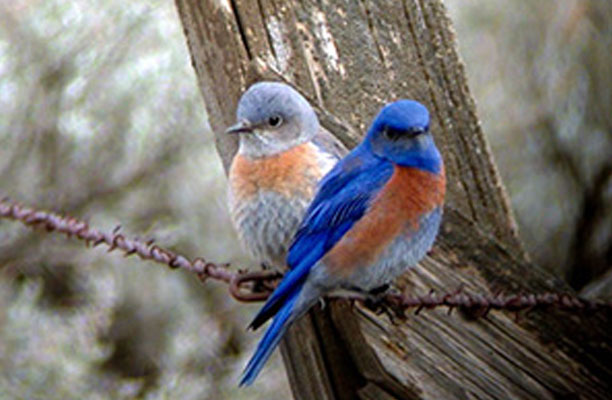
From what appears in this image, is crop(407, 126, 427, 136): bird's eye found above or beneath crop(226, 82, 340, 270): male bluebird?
beneath

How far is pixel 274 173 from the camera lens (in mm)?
3203

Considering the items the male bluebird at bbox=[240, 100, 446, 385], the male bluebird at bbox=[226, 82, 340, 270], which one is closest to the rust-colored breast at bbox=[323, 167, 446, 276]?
Answer: the male bluebird at bbox=[240, 100, 446, 385]

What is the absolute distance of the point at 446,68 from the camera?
301 centimetres

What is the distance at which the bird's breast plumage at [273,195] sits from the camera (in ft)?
10.1

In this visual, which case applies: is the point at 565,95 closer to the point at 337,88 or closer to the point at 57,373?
the point at 57,373

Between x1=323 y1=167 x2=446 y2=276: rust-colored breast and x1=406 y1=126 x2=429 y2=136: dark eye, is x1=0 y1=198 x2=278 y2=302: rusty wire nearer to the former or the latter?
x1=323 y1=167 x2=446 y2=276: rust-colored breast

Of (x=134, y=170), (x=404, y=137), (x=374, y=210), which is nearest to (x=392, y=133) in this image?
(x=404, y=137)

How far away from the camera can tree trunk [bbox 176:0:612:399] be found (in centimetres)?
242

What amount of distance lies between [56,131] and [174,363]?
1.21 m

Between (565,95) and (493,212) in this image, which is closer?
(493,212)

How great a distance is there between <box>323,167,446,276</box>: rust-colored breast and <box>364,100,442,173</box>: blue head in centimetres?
3

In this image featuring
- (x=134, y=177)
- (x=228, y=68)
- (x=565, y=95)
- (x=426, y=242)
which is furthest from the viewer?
(x=134, y=177)

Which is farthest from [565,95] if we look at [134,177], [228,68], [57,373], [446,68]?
[228,68]

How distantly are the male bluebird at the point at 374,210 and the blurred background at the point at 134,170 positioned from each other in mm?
3332
